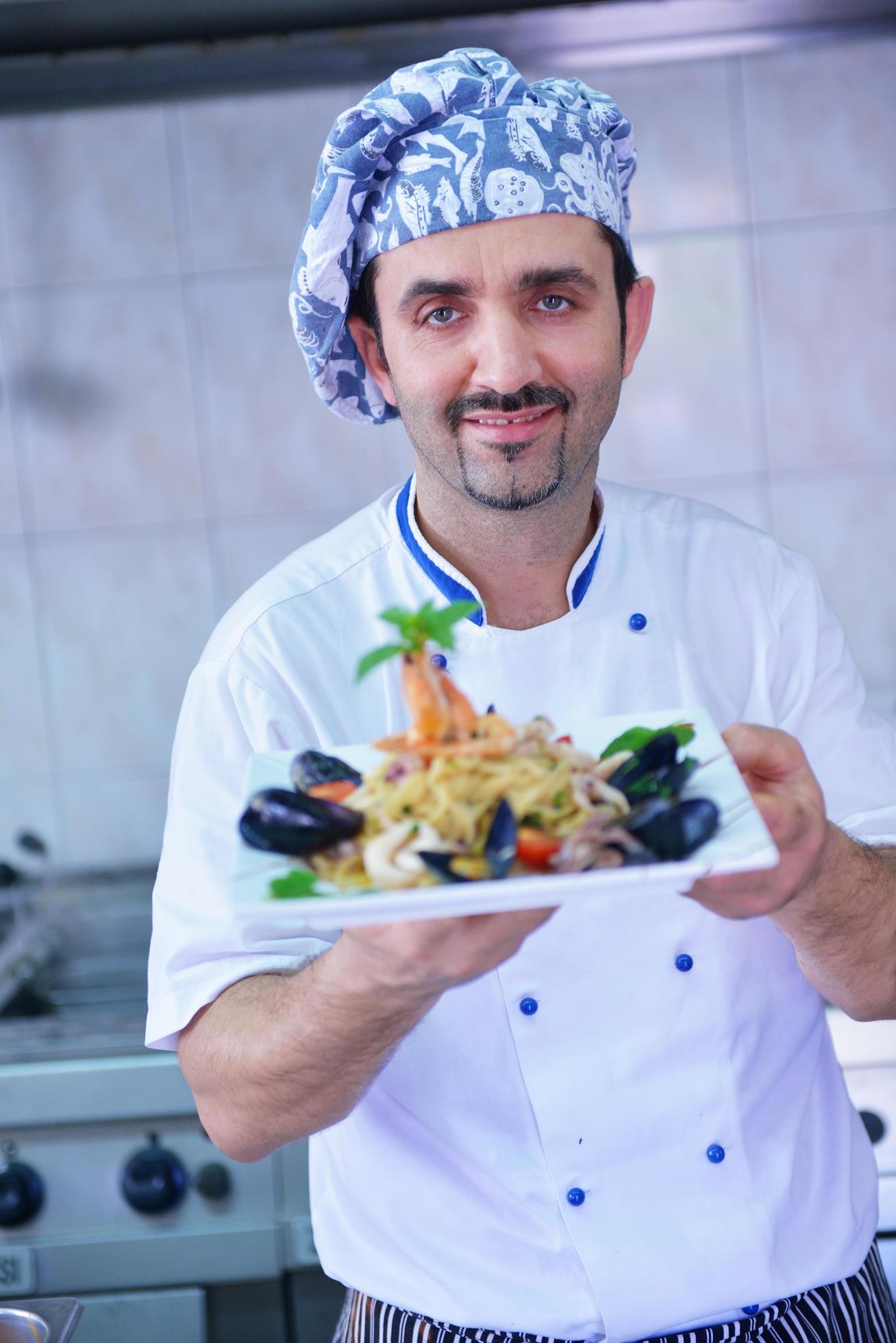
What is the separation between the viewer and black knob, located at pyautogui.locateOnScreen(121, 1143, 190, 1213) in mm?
1817

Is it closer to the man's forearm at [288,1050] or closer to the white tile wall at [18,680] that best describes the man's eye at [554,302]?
the man's forearm at [288,1050]

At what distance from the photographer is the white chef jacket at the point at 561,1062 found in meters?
1.21

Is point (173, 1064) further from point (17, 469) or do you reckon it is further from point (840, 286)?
point (840, 286)

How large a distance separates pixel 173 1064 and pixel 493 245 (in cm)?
116

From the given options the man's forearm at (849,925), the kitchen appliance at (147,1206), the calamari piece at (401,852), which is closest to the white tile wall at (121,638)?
the kitchen appliance at (147,1206)

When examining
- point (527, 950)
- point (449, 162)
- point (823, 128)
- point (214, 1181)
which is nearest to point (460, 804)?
point (527, 950)

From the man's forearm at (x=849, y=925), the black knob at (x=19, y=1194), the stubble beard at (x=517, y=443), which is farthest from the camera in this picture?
the black knob at (x=19, y=1194)

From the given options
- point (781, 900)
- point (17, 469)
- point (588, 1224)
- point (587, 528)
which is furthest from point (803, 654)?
point (17, 469)

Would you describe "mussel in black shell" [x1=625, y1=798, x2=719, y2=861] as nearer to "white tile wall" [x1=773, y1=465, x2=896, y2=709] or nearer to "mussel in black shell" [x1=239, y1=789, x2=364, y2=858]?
"mussel in black shell" [x1=239, y1=789, x2=364, y2=858]

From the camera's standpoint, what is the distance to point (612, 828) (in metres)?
0.83

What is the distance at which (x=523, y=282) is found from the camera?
124 centimetres

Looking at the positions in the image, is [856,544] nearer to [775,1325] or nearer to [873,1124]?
[873,1124]

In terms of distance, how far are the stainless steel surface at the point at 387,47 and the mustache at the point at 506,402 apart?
1.11m

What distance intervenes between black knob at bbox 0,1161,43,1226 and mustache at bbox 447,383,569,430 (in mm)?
1224
